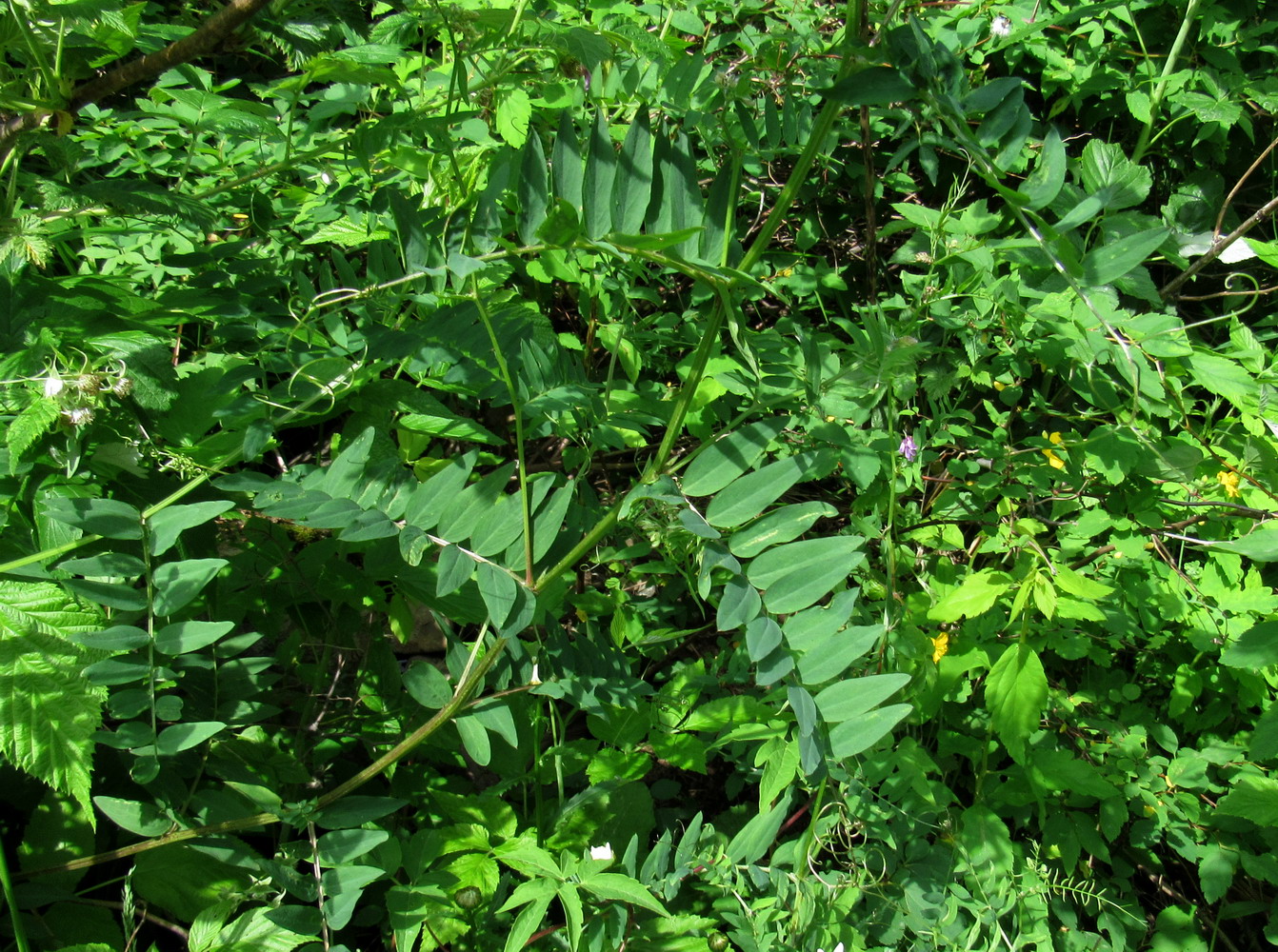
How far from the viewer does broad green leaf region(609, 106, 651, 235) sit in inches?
38.0

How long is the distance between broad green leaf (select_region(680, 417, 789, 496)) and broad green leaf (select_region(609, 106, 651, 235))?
0.89 ft

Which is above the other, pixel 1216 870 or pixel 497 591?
pixel 497 591

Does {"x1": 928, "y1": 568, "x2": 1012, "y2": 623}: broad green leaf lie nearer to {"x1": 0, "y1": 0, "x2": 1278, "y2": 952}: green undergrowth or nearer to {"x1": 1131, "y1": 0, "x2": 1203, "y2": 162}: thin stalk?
{"x1": 0, "y1": 0, "x2": 1278, "y2": 952}: green undergrowth

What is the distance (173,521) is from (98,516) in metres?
0.08

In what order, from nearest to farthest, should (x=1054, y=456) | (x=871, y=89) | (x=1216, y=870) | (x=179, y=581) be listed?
1. (x=871, y=89)
2. (x=179, y=581)
3. (x=1216, y=870)
4. (x=1054, y=456)

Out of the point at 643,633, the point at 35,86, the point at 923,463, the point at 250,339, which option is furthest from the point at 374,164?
the point at 923,463

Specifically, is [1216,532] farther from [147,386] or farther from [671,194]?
[147,386]

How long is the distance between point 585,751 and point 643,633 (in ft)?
0.98

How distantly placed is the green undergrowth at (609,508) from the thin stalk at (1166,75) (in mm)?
14

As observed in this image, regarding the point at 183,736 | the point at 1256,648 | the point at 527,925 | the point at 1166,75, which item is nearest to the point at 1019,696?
the point at 1256,648

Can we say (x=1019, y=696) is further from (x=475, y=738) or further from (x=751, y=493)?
(x=475, y=738)

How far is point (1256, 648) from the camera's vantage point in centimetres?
121

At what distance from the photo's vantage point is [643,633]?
1772 millimetres

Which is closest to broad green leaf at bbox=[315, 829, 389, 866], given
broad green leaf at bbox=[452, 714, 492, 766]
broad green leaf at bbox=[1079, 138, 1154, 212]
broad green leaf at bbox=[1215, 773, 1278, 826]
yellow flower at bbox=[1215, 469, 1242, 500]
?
broad green leaf at bbox=[452, 714, 492, 766]
